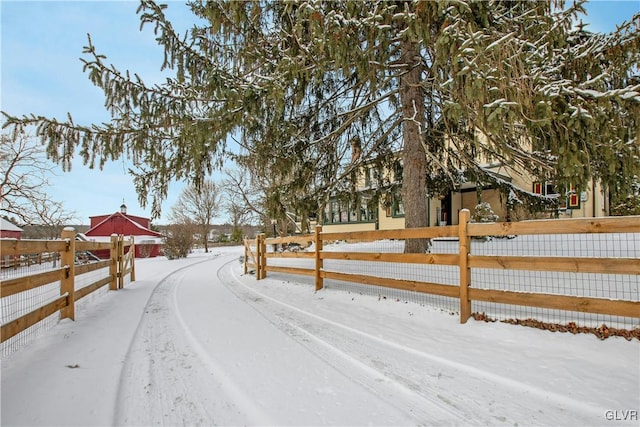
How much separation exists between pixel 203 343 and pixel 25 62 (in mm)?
8206

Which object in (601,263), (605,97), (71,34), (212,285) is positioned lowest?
(212,285)

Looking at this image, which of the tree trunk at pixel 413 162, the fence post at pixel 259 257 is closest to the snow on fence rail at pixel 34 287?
the fence post at pixel 259 257

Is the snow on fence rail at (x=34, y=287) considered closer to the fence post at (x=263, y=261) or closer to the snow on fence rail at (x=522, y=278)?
the snow on fence rail at (x=522, y=278)

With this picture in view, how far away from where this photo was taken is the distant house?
19969 millimetres

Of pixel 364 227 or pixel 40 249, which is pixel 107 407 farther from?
pixel 364 227

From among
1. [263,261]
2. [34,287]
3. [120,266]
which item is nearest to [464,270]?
[34,287]

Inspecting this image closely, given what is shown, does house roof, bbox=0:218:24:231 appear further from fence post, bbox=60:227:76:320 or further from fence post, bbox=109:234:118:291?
fence post, bbox=60:227:76:320

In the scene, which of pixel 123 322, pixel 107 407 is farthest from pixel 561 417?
pixel 123 322

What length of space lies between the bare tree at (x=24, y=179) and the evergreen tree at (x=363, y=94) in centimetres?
1355

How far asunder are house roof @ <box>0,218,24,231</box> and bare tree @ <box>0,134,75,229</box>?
3.97m

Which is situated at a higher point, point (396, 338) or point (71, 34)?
point (71, 34)

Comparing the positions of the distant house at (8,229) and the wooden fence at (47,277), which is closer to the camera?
the wooden fence at (47,277)

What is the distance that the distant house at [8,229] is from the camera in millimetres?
19969

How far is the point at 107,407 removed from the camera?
2.24m
